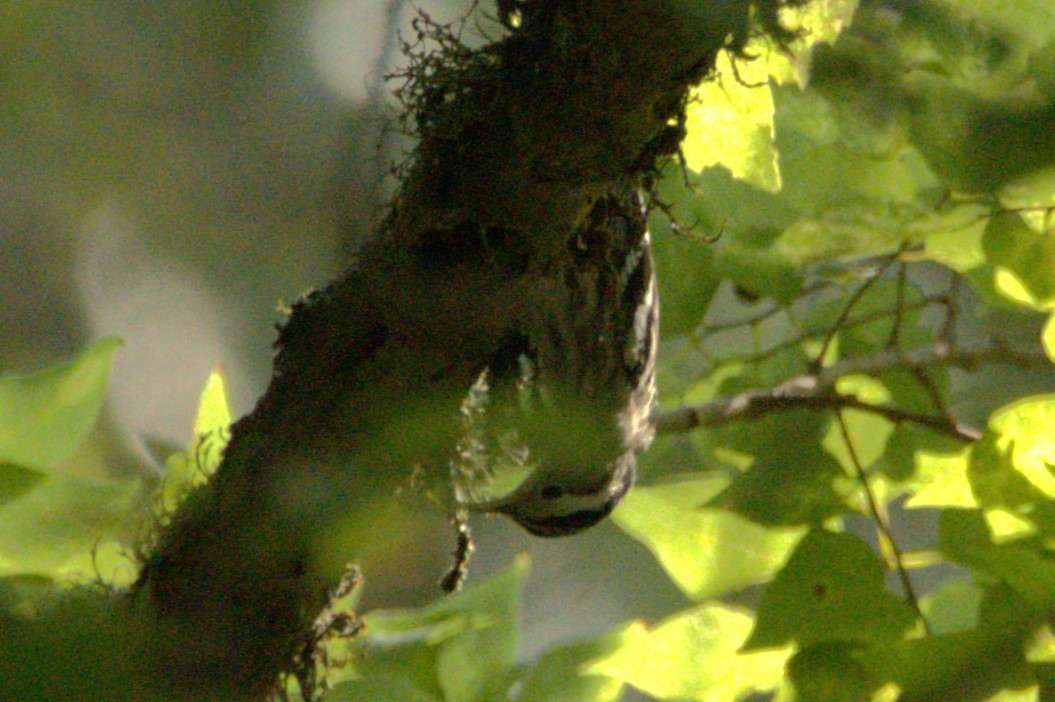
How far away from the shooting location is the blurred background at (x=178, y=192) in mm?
935

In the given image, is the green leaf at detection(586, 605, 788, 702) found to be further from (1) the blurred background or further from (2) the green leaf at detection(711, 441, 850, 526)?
(1) the blurred background

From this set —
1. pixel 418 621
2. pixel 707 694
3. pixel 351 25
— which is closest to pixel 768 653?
pixel 707 694

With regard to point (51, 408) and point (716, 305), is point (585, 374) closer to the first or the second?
point (51, 408)

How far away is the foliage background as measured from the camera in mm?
351

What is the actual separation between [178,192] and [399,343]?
30.9 inches

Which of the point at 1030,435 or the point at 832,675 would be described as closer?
the point at 832,675

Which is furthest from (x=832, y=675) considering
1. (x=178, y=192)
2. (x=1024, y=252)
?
(x=178, y=192)

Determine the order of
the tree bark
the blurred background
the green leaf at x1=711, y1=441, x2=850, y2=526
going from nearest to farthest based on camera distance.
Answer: the tree bark, the green leaf at x1=711, y1=441, x2=850, y2=526, the blurred background

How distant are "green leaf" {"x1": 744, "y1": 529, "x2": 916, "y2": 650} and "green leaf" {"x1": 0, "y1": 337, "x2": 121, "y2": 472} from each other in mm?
329

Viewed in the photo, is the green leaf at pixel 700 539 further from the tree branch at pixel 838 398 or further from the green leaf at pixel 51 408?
the green leaf at pixel 51 408

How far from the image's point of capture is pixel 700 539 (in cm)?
58

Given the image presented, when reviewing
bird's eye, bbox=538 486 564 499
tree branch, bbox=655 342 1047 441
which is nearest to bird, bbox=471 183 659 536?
bird's eye, bbox=538 486 564 499

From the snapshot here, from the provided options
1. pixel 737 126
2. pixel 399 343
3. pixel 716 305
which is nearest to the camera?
pixel 399 343

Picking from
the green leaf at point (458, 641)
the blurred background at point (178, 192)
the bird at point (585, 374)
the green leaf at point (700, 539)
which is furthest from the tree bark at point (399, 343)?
the blurred background at point (178, 192)
